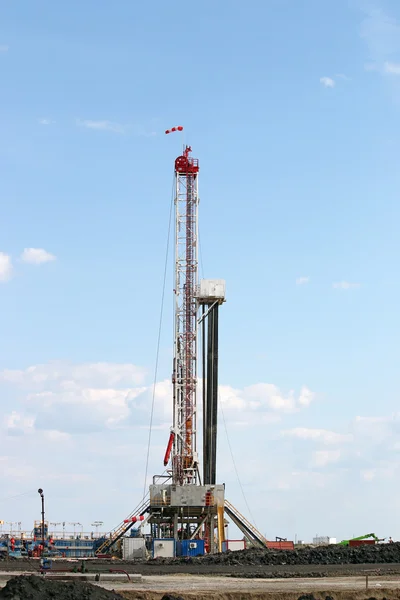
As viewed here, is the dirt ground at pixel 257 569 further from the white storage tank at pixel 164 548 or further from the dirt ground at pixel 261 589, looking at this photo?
the white storage tank at pixel 164 548

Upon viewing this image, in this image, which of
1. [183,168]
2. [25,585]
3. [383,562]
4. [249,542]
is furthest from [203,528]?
[25,585]

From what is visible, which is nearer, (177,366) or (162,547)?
(162,547)

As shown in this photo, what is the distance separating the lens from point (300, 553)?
59.7 metres

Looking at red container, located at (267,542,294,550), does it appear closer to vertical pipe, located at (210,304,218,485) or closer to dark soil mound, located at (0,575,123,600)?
vertical pipe, located at (210,304,218,485)

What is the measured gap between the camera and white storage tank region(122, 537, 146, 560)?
68.4 meters

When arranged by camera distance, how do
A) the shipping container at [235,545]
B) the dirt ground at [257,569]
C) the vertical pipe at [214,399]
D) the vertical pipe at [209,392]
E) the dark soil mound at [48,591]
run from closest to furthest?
Answer: the dark soil mound at [48,591] < the dirt ground at [257,569] < the shipping container at [235,545] < the vertical pipe at [214,399] < the vertical pipe at [209,392]

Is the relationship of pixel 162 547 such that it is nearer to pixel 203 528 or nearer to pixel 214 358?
pixel 203 528

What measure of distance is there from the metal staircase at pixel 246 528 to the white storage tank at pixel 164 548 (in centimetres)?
729

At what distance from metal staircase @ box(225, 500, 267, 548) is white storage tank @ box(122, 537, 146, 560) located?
788cm

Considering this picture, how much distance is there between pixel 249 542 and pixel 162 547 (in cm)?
965

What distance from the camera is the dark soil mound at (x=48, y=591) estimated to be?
28.9m

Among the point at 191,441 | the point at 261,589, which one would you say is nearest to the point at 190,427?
the point at 191,441

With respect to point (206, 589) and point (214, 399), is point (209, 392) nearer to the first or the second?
point (214, 399)

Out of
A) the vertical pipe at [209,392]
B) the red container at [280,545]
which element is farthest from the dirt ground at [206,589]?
the red container at [280,545]
